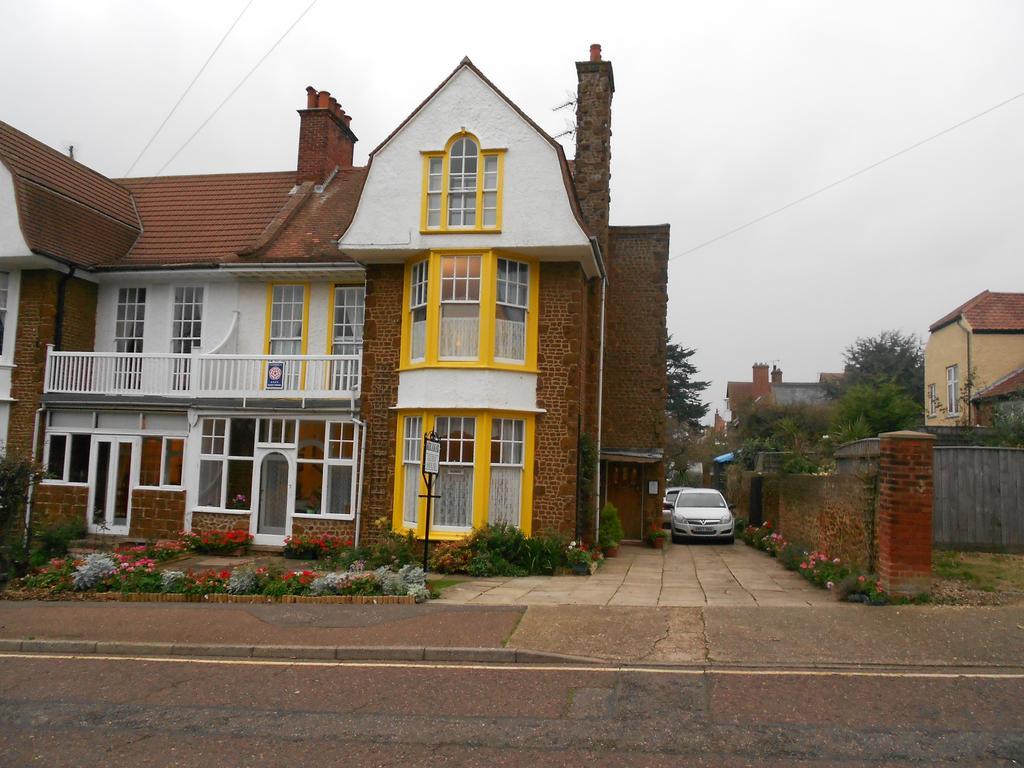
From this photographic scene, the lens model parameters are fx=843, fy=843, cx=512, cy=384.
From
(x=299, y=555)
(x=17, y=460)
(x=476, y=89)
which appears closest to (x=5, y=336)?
(x=17, y=460)

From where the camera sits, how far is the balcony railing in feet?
58.0

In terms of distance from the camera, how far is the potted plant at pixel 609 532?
18.2m

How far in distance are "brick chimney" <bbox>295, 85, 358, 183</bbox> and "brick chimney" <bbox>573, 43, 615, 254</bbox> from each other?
264 inches

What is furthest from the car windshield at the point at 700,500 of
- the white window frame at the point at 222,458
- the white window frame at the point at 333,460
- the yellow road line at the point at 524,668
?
the yellow road line at the point at 524,668

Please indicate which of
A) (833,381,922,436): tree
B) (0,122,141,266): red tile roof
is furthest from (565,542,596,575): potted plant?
(833,381,922,436): tree

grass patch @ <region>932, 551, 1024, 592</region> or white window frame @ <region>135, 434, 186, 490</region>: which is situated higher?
white window frame @ <region>135, 434, 186, 490</region>

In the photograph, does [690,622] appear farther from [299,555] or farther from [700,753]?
[299,555]

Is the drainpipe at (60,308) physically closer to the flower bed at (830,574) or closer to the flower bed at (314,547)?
the flower bed at (314,547)

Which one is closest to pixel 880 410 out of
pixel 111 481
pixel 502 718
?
pixel 111 481

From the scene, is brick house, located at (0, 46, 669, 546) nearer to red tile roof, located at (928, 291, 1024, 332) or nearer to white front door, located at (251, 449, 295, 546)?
white front door, located at (251, 449, 295, 546)

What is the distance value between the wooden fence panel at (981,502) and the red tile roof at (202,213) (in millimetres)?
14940

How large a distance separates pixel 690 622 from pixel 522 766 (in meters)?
4.53

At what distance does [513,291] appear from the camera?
16.4 m

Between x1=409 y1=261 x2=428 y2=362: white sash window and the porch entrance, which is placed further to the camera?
the porch entrance
